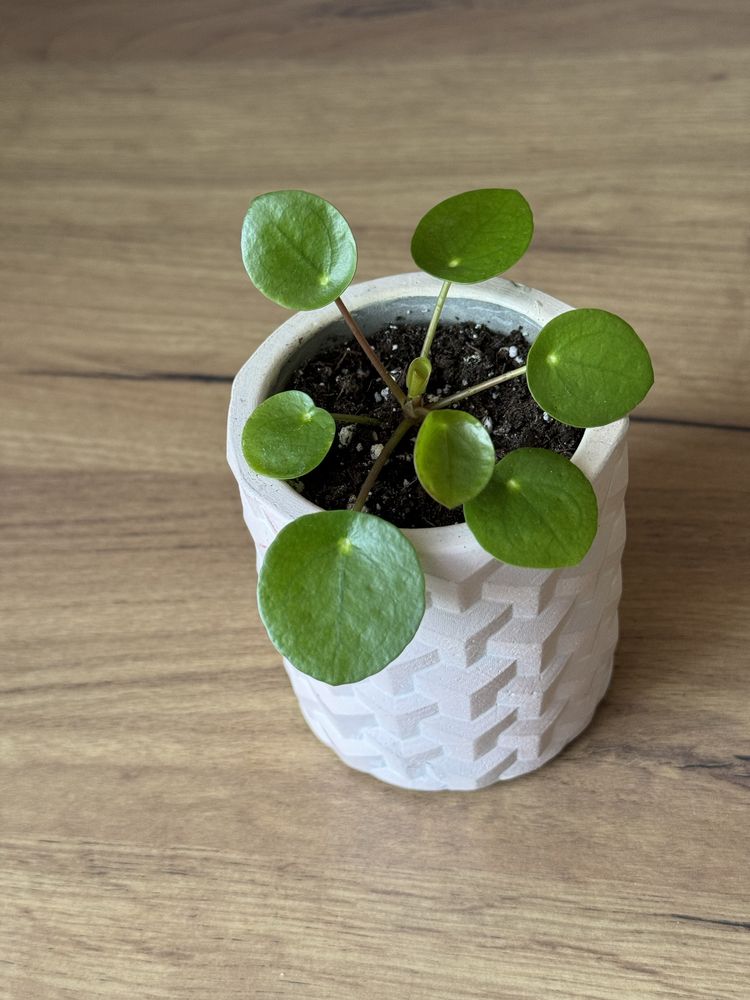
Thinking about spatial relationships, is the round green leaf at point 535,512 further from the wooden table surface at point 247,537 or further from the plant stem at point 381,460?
the wooden table surface at point 247,537

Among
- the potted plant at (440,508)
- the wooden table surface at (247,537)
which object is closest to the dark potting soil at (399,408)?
the potted plant at (440,508)

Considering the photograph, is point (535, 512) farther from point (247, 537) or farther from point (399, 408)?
point (247, 537)

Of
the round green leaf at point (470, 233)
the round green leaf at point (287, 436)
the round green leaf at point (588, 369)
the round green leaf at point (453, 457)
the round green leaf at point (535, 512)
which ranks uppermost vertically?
the round green leaf at point (470, 233)

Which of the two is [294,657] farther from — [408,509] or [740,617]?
[740,617]

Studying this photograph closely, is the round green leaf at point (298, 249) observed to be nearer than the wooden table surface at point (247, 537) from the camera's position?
Yes

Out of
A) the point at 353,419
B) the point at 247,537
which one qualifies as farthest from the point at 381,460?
the point at 247,537

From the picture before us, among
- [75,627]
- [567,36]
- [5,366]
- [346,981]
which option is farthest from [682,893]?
[567,36]

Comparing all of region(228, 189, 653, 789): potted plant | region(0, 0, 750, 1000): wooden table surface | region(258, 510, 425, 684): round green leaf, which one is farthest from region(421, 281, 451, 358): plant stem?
region(0, 0, 750, 1000): wooden table surface
